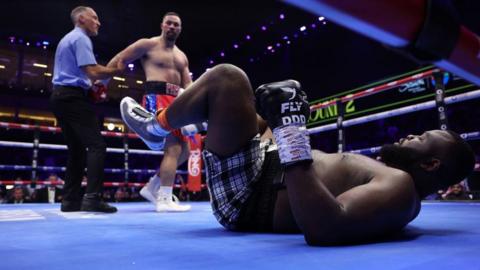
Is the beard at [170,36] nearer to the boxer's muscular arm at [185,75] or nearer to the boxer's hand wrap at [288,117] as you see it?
the boxer's muscular arm at [185,75]

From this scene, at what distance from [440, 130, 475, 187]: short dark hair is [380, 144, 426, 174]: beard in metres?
0.08

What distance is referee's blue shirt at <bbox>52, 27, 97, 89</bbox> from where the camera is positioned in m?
2.62

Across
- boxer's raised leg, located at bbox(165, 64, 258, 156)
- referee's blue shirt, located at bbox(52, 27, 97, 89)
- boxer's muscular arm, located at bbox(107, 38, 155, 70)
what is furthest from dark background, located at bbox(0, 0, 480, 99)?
boxer's raised leg, located at bbox(165, 64, 258, 156)

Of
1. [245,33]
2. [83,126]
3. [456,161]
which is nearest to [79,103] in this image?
[83,126]

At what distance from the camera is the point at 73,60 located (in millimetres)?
2666

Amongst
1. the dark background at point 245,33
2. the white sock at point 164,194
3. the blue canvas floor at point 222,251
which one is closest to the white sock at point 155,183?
the white sock at point 164,194

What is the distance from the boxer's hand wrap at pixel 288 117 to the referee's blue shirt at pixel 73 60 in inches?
77.3

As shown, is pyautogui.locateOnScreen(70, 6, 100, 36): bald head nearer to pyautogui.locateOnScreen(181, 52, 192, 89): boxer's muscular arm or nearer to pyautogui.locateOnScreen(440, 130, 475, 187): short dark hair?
pyautogui.locateOnScreen(181, 52, 192, 89): boxer's muscular arm

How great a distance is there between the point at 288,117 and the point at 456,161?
64cm

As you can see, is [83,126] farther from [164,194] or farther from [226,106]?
[226,106]

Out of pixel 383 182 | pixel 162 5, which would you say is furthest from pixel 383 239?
pixel 162 5

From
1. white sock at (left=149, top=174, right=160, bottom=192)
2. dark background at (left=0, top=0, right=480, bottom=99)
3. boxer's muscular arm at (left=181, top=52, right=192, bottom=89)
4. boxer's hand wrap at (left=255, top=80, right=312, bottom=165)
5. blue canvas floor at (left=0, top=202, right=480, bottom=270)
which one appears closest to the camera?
blue canvas floor at (left=0, top=202, right=480, bottom=270)

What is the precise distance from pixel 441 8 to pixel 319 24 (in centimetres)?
938

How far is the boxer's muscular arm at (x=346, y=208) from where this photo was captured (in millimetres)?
965
